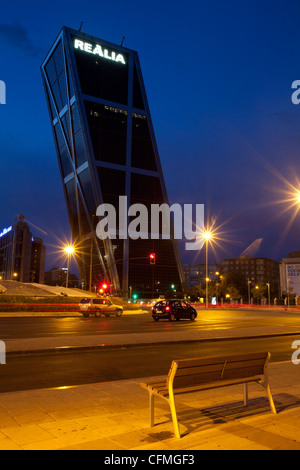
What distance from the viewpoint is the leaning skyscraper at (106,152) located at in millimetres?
97812

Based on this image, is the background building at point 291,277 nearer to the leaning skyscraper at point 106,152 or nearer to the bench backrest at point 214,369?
the leaning skyscraper at point 106,152

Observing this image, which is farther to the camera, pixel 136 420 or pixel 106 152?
pixel 106 152

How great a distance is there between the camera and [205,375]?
5480mm

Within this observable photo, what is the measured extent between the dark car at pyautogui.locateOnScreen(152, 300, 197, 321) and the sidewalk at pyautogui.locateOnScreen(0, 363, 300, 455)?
919 inches

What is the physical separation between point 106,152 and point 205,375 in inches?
3909

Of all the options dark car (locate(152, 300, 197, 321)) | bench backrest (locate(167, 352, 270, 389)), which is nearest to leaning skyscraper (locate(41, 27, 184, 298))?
dark car (locate(152, 300, 197, 321))

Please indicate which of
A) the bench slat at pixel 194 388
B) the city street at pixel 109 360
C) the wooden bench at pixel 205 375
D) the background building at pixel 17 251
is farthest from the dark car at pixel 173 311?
the background building at pixel 17 251

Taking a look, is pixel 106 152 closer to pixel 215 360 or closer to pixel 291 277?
pixel 291 277

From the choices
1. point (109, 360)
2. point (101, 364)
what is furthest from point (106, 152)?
point (101, 364)

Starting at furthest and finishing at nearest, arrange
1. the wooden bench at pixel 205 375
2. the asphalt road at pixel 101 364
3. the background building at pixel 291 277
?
the background building at pixel 291 277, the asphalt road at pixel 101 364, the wooden bench at pixel 205 375

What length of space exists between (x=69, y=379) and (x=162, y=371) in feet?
7.43

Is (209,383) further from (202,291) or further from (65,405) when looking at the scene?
(202,291)

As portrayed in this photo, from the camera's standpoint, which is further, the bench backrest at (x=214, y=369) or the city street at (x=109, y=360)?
the city street at (x=109, y=360)
